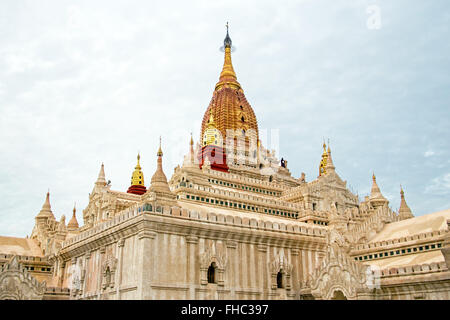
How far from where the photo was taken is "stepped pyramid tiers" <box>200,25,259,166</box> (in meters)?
79.0

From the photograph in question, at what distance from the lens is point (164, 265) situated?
34781mm

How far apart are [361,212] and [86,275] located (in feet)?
99.3

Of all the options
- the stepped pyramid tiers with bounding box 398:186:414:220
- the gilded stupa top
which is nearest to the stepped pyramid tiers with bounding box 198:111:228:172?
the gilded stupa top

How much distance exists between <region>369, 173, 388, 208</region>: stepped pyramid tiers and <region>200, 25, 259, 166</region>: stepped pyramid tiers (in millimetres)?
22409

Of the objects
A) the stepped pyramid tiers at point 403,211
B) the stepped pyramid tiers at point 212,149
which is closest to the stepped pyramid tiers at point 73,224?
the stepped pyramid tiers at point 212,149

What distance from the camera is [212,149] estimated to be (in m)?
73.6

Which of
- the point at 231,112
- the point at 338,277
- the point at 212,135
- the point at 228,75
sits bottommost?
the point at 338,277

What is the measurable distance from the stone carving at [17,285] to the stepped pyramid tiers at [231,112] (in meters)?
39.2

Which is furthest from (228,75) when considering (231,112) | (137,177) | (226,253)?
(226,253)

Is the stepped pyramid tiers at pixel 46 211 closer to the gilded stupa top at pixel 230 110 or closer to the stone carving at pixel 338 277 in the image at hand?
the gilded stupa top at pixel 230 110

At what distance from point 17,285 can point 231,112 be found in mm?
46883

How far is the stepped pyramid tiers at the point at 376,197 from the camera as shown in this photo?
61.9 meters

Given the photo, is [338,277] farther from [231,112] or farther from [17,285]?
[231,112]
